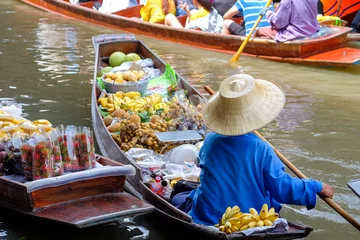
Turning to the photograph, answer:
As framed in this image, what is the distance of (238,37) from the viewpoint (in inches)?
355

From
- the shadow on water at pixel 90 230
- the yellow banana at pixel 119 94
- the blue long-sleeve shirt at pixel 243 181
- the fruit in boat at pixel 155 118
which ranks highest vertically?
the blue long-sleeve shirt at pixel 243 181

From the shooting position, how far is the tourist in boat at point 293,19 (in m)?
8.24

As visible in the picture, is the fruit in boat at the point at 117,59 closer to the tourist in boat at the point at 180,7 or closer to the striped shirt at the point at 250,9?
the striped shirt at the point at 250,9

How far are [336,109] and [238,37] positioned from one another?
103 inches

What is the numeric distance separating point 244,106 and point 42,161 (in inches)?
50.8

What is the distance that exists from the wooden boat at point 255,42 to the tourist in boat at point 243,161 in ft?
16.2

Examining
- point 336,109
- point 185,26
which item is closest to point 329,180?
point 336,109

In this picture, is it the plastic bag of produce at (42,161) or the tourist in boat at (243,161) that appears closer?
the tourist in boat at (243,161)

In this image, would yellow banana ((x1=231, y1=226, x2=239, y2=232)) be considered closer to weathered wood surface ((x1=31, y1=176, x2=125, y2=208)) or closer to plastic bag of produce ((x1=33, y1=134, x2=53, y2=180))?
weathered wood surface ((x1=31, y1=176, x2=125, y2=208))

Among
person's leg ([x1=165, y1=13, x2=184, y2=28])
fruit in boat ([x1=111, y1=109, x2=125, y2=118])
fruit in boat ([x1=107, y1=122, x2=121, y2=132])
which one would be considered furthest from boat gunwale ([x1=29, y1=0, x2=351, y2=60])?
fruit in boat ([x1=107, y1=122, x2=121, y2=132])

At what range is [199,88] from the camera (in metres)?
7.61

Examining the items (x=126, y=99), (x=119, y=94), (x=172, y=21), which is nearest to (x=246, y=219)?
(x=126, y=99)

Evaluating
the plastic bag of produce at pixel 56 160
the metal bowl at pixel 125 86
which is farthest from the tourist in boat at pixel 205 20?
the plastic bag of produce at pixel 56 160

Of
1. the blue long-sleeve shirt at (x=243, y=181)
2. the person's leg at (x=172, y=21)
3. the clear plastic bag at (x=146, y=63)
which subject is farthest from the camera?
the person's leg at (x=172, y=21)
